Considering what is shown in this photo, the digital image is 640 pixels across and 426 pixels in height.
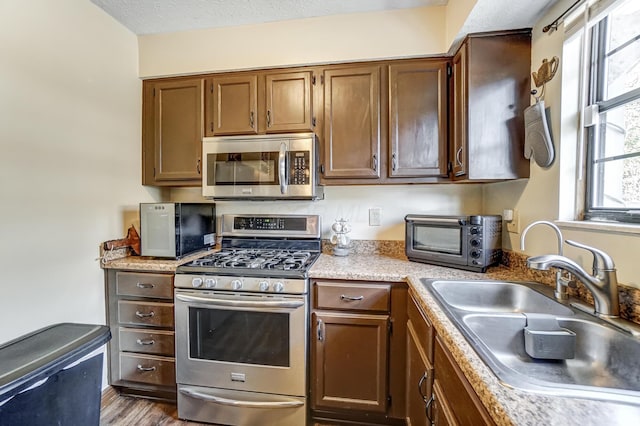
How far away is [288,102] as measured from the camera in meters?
1.91

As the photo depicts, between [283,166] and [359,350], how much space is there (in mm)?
1170

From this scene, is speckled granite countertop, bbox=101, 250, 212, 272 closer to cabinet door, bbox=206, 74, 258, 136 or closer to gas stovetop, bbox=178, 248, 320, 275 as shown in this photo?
gas stovetop, bbox=178, 248, 320, 275

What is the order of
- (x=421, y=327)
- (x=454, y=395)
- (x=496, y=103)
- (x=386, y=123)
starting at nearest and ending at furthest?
1. (x=454, y=395)
2. (x=421, y=327)
3. (x=496, y=103)
4. (x=386, y=123)

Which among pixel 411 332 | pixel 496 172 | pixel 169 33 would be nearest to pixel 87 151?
pixel 169 33

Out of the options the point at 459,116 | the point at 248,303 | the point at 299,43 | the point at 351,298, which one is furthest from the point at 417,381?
the point at 299,43

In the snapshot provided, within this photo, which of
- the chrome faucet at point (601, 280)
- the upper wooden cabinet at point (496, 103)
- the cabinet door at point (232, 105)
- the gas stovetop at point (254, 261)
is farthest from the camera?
the cabinet door at point (232, 105)

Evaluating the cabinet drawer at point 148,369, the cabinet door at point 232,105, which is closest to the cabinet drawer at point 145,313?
the cabinet drawer at point 148,369

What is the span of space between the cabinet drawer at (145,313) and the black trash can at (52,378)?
617 millimetres

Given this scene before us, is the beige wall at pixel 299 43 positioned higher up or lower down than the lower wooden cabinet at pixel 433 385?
higher up

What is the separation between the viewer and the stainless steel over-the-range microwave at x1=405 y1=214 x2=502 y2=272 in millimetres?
1514

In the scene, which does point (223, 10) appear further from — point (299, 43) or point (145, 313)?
point (145, 313)

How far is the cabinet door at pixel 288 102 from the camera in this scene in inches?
74.7

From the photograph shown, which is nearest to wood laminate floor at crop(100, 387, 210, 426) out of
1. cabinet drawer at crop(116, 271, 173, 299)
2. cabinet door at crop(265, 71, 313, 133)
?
cabinet drawer at crop(116, 271, 173, 299)

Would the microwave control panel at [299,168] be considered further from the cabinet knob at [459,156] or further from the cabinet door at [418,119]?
the cabinet knob at [459,156]
